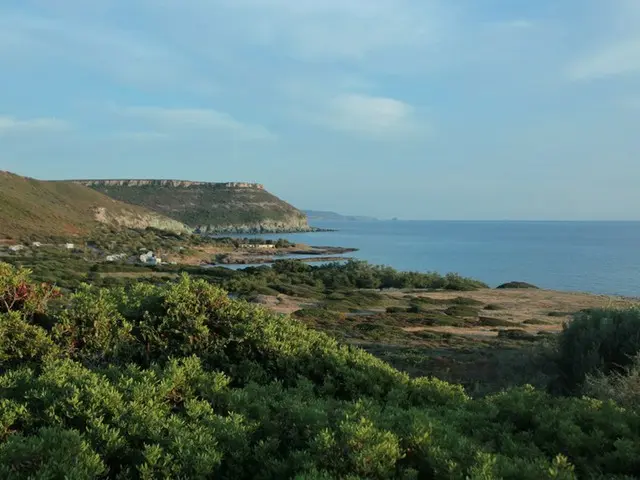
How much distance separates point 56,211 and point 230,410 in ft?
368

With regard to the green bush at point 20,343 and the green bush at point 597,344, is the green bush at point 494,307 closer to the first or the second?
the green bush at point 597,344

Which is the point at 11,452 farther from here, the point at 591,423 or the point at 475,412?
the point at 591,423

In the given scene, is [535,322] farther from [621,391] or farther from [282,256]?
[282,256]

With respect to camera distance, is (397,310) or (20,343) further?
(397,310)

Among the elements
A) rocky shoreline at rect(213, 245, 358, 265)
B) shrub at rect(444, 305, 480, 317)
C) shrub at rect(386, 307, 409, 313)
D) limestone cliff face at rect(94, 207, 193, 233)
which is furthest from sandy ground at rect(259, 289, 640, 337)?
limestone cliff face at rect(94, 207, 193, 233)

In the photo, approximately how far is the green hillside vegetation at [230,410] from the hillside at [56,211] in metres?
81.9

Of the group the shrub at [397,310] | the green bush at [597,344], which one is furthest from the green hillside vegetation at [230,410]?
the shrub at [397,310]

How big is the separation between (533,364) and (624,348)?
204cm

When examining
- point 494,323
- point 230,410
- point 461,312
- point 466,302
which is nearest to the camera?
point 230,410

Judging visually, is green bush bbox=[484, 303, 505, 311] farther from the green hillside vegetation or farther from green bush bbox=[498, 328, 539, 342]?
the green hillside vegetation

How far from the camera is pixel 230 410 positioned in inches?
194

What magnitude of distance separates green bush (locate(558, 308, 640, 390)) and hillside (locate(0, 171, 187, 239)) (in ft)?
268

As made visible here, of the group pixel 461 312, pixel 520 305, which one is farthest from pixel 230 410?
pixel 520 305

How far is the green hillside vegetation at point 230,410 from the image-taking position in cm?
381
